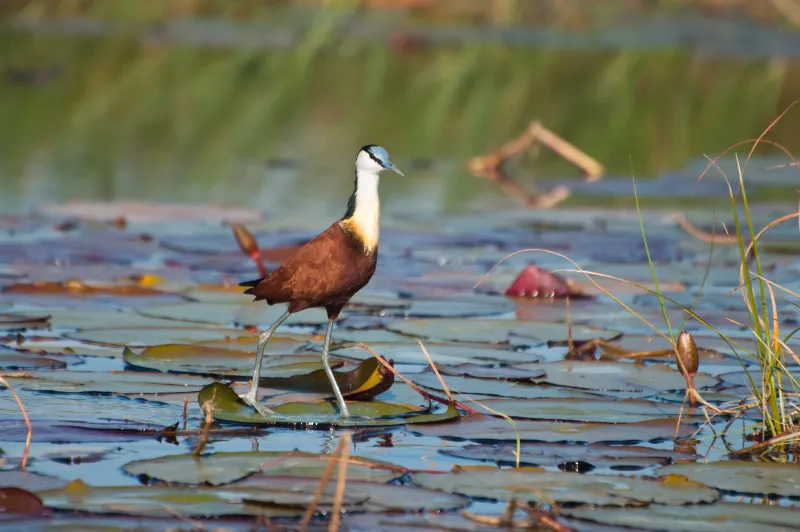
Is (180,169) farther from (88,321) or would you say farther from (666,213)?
(88,321)

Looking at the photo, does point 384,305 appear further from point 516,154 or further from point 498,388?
point 516,154

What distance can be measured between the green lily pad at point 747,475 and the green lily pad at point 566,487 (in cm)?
9

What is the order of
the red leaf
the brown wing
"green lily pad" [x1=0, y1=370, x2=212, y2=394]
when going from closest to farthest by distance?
1. the brown wing
2. "green lily pad" [x1=0, y1=370, x2=212, y2=394]
3. the red leaf

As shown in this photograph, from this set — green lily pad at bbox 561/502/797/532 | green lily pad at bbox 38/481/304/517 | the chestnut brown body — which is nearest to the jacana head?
the chestnut brown body

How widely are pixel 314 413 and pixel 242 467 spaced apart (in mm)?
811

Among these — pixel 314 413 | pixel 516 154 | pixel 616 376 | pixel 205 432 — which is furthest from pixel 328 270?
pixel 516 154

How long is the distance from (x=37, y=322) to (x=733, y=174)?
7.66 m

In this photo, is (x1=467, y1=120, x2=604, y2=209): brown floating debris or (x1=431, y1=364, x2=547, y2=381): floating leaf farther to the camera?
(x1=467, y1=120, x2=604, y2=209): brown floating debris

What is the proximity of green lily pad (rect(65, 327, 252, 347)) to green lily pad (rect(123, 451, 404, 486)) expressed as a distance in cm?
170

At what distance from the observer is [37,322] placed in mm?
5633

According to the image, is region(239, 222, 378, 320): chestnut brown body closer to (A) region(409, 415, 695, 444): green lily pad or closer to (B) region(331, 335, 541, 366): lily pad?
(A) region(409, 415, 695, 444): green lily pad

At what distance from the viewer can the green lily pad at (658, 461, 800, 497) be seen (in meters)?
3.74

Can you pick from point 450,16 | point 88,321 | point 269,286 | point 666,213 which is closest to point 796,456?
point 269,286

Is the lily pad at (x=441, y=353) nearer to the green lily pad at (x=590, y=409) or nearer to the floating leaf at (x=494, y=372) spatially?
the floating leaf at (x=494, y=372)
